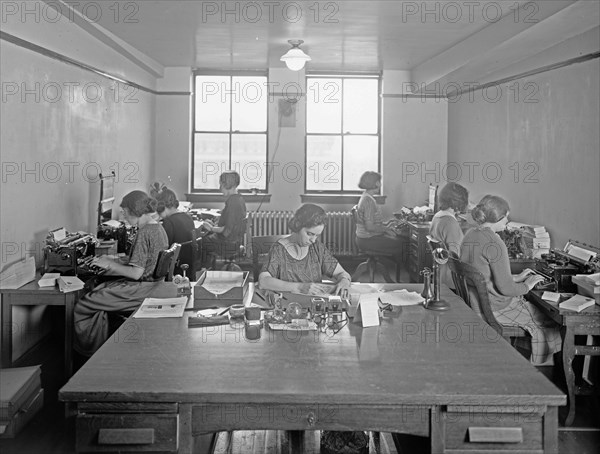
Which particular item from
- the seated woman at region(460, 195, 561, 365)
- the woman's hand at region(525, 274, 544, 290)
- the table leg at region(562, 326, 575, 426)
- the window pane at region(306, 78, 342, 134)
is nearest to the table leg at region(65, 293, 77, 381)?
the seated woman at region(460, 195, 561, 365)

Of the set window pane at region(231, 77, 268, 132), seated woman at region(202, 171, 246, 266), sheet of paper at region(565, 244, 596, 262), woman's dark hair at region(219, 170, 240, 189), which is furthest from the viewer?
window pane at region(231, 77, 268, 132)

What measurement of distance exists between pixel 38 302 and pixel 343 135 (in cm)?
605

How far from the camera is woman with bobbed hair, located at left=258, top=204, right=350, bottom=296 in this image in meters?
3.70

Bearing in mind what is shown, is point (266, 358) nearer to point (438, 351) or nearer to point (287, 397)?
point (287, 397)

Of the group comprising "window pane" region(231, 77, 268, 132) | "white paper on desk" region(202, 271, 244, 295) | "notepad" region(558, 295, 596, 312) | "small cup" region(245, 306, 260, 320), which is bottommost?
"notepad" region(558, 295, 596, 312)

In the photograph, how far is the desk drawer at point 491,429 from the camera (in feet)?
6.69

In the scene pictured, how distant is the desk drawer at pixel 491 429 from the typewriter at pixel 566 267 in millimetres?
2011

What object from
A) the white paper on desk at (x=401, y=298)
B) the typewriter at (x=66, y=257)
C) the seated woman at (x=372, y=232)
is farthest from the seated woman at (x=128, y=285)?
the seated woman at (x=372, y=232)

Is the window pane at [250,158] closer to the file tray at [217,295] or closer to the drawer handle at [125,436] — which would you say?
the file tray at [217,295]

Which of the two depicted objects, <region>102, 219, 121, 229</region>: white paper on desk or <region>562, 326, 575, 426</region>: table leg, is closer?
<region>562, 326, 575, 426</region>: table leg

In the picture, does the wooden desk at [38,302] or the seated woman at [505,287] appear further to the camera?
the wooden desk at [38,302]

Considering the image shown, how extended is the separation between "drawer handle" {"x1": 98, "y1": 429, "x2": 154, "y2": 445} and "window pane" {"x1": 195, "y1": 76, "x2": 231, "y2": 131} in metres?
7.40

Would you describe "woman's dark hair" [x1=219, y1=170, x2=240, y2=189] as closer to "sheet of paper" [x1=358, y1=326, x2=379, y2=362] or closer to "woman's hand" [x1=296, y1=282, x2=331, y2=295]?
"woman's hand" [x1=296, y1=282, x2=331, y2=295]

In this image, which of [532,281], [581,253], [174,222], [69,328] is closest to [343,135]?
[174,222]
